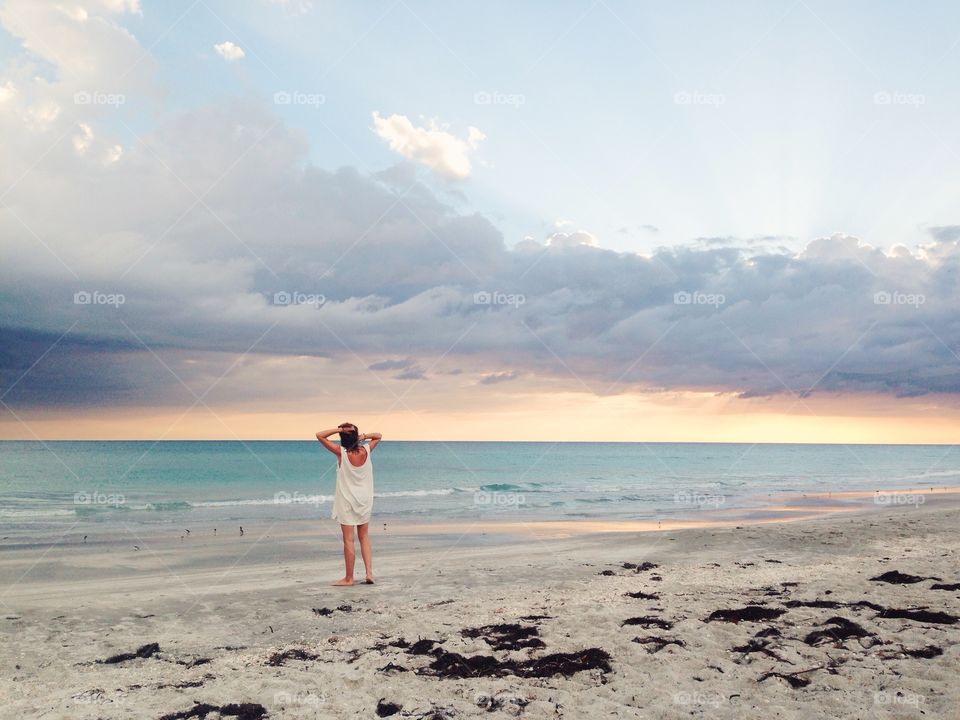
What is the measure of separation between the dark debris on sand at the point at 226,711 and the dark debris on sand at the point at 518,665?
4.78 feet

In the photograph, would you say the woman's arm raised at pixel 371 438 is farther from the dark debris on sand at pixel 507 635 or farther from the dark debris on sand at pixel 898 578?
the dark debris on sand at pixel 898 578

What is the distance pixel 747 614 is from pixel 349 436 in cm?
567

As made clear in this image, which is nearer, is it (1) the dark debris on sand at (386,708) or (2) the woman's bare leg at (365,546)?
(1) the dark debris on sand at (386,708)

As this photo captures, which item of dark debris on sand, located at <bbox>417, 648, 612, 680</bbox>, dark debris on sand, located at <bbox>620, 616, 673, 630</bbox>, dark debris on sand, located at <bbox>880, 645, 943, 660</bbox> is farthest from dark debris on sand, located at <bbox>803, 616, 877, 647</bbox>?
dark debris on sand, located at <bbox>417, 648, 612, 680</bbox>

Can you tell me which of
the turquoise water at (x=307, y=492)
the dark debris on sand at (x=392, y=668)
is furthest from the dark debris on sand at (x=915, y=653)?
the turquoise water at (x=307, y=492)

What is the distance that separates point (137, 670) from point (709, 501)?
97.7 ft

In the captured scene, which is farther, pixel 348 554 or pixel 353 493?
pixel 348 554

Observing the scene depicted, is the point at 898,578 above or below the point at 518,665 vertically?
below

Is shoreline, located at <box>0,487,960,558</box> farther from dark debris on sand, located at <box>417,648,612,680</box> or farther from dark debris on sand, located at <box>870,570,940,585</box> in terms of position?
dark debris on sand, located at <box>417,648,612,680</box>

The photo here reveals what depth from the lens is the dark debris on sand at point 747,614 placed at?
7480 mm

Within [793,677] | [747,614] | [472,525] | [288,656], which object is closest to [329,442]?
[288,656]

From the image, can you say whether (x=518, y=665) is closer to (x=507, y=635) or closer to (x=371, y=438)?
(x=507, y=635)

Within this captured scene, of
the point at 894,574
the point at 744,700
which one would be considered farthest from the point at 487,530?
the point at 744,700

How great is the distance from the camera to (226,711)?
17.4 ft
